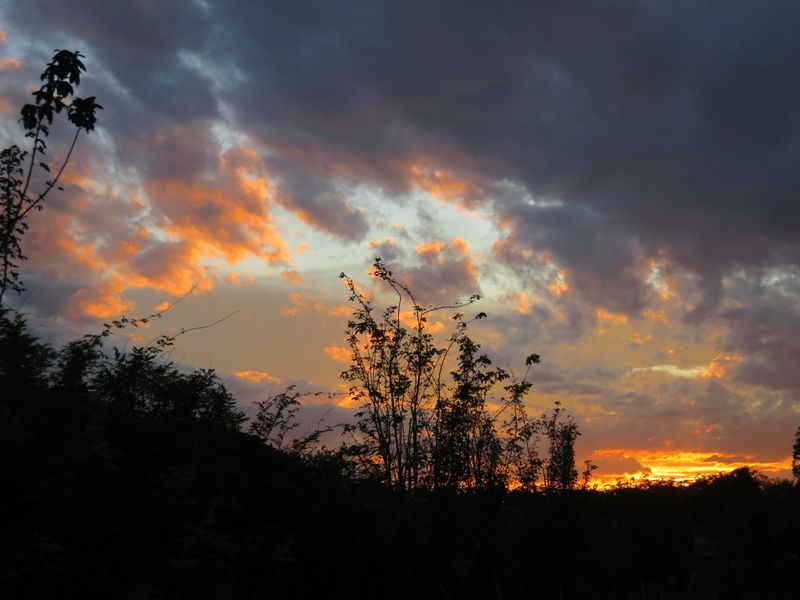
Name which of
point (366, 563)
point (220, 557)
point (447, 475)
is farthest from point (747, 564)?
point (220, 557)

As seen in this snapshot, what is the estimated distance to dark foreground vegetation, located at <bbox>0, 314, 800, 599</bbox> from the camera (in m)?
8.56

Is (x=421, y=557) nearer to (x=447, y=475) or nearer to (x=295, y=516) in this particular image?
(x=295, y=516)

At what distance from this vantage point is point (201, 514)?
10.3 m

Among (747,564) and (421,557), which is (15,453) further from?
(747,564)

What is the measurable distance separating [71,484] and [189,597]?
6.85ft

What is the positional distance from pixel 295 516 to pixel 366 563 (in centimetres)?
155

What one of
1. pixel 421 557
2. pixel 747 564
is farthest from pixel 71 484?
pixel 747 564

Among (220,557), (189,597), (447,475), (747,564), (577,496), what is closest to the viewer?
(189,597)

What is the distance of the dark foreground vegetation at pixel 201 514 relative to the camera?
8.56m

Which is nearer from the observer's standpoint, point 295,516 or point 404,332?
point 295,516

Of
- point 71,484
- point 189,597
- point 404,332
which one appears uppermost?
point 404,332

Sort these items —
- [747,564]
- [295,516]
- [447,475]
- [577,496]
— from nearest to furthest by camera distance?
[295,516] → [447,475] → [577,496] → [747,564]

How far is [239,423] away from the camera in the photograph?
1395 centimetres

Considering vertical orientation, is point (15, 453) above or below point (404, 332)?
below
